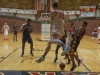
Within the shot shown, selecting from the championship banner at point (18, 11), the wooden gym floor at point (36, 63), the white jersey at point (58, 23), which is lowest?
the wooden gym floor at point (36, 63)

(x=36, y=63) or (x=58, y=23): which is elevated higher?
(x=58, y=23)

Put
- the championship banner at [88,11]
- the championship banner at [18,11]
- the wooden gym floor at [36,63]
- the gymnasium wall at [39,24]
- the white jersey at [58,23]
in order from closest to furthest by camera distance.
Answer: the white jersey at [58,23]
the wooden gym floor at [36,63]
the gymnasium wall at [39,24]
the championship banner at [88,11]
the championship banner at [18,11]

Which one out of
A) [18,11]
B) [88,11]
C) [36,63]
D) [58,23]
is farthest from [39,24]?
[58,23]

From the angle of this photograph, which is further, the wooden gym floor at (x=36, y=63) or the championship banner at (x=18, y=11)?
the championship banner at (x=18, y=11)

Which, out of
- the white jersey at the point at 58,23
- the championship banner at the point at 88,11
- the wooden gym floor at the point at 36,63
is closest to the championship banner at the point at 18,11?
the championship banner at the point at 88,11

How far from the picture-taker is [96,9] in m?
28.5

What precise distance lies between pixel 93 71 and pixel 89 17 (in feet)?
73.4

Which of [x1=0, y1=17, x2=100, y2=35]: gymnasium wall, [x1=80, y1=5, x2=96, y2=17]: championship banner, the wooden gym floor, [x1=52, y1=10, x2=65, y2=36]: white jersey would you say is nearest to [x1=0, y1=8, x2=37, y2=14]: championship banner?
[x1=0, y1=17, x2=100, y2=35]: gymnasium wall

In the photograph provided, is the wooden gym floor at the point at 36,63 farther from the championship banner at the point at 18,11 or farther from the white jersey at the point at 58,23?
the championship banner at the point at 18,11

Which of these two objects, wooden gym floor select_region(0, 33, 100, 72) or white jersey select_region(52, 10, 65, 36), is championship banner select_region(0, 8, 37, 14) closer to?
wooden gym floor select_region(0, 33, 100, 72)

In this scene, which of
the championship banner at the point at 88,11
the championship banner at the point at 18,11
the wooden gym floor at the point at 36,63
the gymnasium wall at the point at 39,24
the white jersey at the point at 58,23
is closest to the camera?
the white jersey at the point at 58,23

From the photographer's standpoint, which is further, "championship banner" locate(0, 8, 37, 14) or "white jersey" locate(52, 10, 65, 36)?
"championship banner" locate(0, 8, 37, 14)

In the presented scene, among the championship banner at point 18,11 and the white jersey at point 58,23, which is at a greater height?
the championship banner at point 18,11

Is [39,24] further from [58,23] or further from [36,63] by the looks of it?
[58,23]
